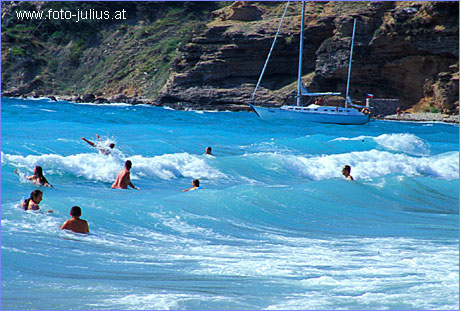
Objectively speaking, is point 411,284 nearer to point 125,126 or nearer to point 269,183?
point 269,183

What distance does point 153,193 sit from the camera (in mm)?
11883

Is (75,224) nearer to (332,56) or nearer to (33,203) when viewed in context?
(33,203)

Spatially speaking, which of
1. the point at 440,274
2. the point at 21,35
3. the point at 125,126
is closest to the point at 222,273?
the point at 440,274

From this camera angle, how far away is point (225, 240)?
7.66 metres

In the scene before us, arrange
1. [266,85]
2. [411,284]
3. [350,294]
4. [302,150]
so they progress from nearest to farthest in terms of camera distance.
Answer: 1. [350,294]
2. [411,284]
3. [302,150]
4. [266,85]

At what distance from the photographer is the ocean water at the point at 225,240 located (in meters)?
5.14

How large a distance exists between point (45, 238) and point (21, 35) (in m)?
93.1

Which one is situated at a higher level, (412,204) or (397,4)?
(397,4)

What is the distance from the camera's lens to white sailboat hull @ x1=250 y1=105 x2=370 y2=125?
37.8 metres

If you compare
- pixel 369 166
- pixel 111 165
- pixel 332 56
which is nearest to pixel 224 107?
pixel 332 56

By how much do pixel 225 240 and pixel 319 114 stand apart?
31.4 metres

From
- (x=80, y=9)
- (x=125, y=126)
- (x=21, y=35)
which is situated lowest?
(x=125, y=126)

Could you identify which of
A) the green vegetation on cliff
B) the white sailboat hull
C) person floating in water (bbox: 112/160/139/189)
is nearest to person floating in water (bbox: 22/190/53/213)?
person floating in water (bbox: 112/160/139/189)

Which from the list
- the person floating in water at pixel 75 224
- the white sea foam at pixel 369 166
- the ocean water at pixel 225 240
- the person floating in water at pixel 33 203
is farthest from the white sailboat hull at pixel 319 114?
the person floating in water at pixel 75 224
